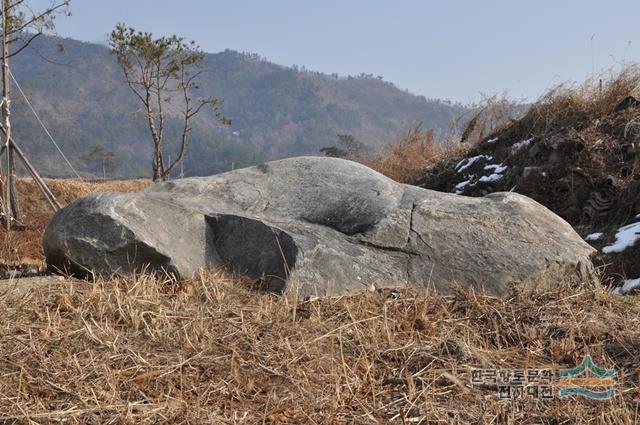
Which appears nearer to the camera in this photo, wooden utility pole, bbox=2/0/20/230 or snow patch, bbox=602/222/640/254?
snow patch, bbox=602/222/640/254

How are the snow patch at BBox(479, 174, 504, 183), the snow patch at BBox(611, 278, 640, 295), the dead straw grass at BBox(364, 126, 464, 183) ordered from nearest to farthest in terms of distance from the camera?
the snow patch at BBox(611, 278, 640, 295), the snow patch at BBox(479, 174, 504, 183), the dead straw grass at BBox(364, 126, 464, 183)

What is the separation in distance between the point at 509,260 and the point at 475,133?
9.36 meters

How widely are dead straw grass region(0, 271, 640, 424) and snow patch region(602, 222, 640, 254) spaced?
2.92m

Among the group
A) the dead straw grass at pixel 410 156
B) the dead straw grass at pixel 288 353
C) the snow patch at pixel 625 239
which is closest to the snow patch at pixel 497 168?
the dead straw grass at pixel 410 156

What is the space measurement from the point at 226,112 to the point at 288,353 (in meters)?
193

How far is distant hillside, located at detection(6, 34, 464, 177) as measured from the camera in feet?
364

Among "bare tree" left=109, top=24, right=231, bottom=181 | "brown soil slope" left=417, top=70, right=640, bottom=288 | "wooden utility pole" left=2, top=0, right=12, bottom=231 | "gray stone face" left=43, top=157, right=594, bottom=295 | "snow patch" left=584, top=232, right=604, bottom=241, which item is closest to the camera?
"gray stone face" left=43, top=157, right=594, bottom=295

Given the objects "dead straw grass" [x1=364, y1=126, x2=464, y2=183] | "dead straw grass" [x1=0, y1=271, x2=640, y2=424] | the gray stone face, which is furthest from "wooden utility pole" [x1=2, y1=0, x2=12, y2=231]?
"dead straw grass" [x1=364, y1=126, x2=464, y2=183]

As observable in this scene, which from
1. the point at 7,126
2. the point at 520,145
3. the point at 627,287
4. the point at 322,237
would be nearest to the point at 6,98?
the point at 7,126

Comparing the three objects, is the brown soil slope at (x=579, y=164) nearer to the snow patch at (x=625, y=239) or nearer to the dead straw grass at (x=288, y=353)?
the snow patch at (x=625, y=239)

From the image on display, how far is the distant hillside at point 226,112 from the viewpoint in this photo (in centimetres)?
11100

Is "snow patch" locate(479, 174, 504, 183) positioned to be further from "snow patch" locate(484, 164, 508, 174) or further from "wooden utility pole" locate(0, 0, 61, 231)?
"wooden utility pole" locate(0, 0, 61, 231)

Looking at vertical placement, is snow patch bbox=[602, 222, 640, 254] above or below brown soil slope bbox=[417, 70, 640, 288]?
below

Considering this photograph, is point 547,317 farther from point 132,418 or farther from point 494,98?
point 494,98
